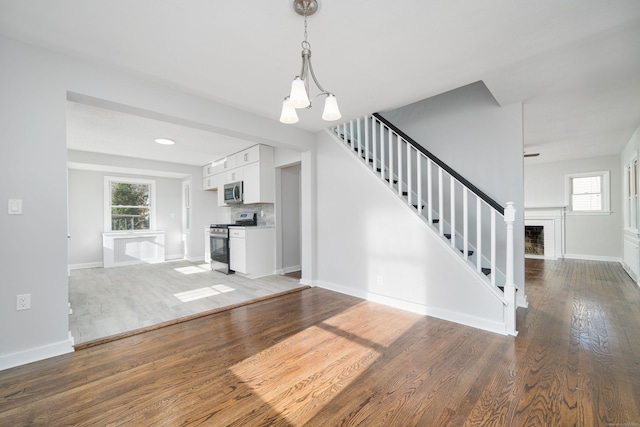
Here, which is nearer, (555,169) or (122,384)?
(122,384)

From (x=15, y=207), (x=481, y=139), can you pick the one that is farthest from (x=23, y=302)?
(x=481, y=139)

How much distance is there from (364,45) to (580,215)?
7.49 meters

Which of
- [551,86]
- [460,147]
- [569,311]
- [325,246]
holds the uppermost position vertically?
[551,86]

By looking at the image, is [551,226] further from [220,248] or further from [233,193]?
[220,248]

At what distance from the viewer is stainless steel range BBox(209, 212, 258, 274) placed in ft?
17.4

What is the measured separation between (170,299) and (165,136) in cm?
260

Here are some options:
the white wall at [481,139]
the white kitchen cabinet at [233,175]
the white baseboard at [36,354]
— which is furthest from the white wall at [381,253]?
the white baseboard at [36,354]

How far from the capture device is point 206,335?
261 cm

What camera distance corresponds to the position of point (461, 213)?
364 centimetres

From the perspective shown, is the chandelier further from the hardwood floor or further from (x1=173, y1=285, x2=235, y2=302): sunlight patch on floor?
(x1=173, y1=285, x2=235, y2=302): sunlight patch on floor

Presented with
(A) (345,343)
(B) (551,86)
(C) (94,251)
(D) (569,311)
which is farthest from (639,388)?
(C) (94,251)

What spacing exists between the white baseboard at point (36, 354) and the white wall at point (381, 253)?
9.62 ft

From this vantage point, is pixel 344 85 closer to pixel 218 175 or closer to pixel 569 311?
pixel 569 311

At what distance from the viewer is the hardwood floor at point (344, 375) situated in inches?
61.2
